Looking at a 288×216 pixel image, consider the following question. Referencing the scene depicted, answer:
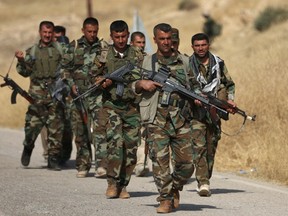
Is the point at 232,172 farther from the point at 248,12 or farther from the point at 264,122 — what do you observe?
the point at 248,12

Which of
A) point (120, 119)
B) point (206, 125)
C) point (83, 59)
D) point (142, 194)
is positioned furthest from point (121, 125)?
point (83, 59)

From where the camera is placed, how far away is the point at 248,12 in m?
47.5

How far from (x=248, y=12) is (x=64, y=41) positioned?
32.8m

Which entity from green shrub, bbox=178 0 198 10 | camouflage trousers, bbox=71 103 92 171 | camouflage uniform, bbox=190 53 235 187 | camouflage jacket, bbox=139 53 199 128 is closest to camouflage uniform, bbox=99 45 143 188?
camouflage uniform, bbox=190 53 235 187

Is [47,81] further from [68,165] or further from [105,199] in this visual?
[105,199]

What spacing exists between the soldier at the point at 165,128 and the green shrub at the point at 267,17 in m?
29.7

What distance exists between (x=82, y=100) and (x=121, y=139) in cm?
305

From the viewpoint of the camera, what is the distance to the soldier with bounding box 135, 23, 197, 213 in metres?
9.81

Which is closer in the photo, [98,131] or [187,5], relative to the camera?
[98,131]

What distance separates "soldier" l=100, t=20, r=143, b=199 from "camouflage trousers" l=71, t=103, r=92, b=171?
8.85ft

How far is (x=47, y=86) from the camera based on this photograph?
48.0 ft

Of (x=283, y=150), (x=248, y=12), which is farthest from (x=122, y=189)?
(x=248, y=12)

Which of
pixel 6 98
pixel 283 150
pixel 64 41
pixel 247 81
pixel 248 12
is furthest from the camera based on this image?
pixel 248 12

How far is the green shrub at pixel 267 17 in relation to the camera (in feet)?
131
